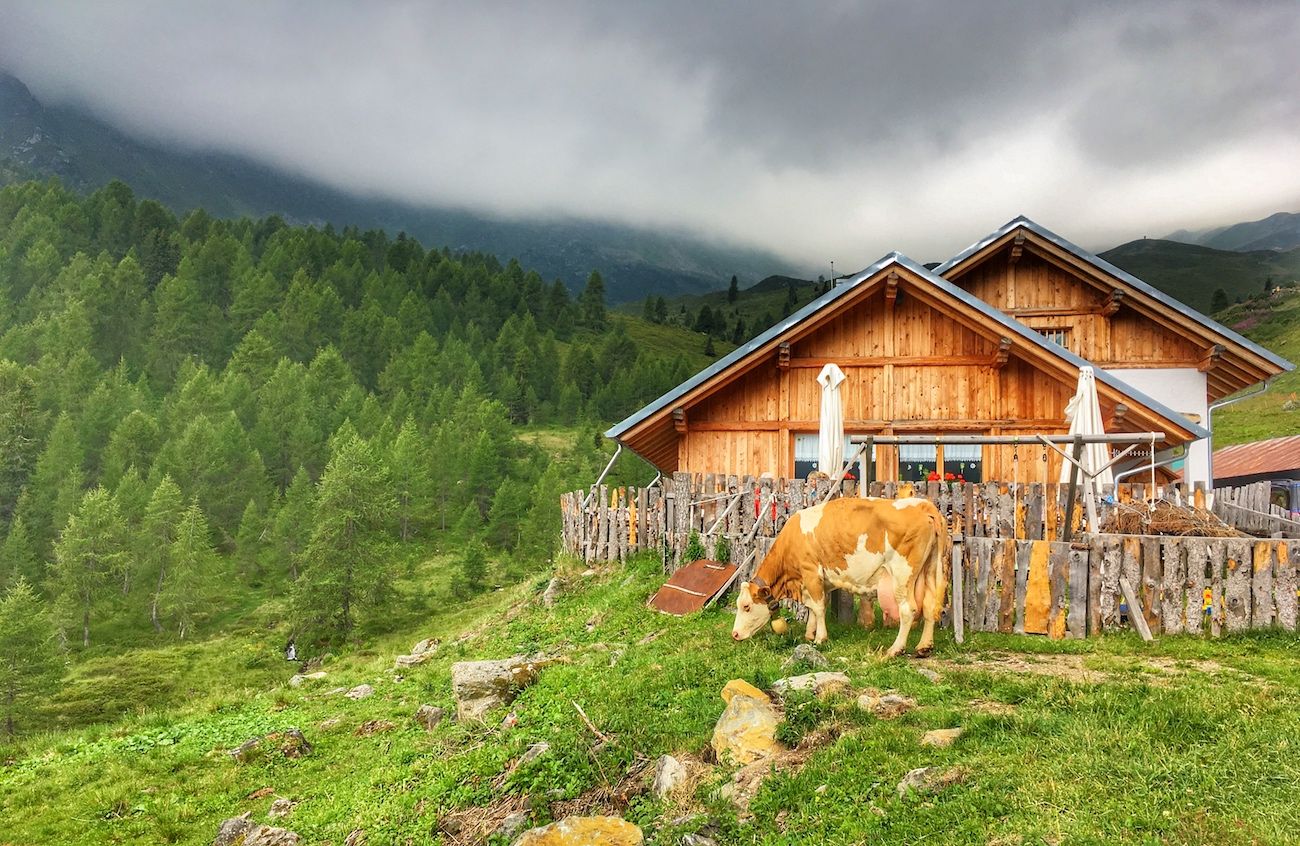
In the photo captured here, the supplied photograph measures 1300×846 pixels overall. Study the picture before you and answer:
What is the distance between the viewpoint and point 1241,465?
3847cm

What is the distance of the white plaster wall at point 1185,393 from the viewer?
20.8m

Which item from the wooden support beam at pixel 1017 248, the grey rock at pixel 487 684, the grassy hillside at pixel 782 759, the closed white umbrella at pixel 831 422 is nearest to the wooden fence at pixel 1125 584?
the grassy hillside at pixel 782 759

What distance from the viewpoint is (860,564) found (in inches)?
401

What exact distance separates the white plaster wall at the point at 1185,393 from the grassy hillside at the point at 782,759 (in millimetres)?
13340

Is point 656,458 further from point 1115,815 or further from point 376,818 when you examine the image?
point 1115,815

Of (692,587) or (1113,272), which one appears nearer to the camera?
(692,587)

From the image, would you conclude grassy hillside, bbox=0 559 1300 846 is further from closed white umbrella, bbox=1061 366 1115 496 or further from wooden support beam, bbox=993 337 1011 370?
wooden support beam, bbox=993 337 1011 370

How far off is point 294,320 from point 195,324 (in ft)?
43.3

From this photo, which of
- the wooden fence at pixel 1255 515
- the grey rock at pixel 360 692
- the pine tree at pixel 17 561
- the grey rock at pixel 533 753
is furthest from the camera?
the pine tree at pixel 17 561

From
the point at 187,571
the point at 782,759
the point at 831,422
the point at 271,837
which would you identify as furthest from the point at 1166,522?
the point at 187,571

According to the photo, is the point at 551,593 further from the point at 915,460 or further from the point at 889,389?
the point at 889,389

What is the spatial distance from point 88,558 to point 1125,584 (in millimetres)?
64301

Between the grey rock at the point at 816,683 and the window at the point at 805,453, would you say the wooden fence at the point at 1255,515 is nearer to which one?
the window at the point at 805,453

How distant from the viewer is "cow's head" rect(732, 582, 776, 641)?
10.9m
